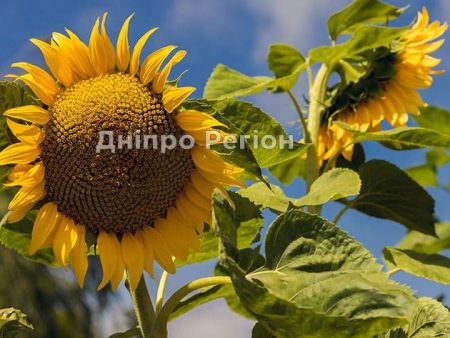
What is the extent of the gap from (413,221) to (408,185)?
0.35 ft

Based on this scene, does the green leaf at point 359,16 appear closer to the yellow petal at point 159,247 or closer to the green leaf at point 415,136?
the green leaf at point 415,136

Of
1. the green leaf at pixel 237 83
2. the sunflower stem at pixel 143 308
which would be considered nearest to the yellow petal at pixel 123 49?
the sunflower stem at pixel 143 308

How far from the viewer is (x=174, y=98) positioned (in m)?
1.19

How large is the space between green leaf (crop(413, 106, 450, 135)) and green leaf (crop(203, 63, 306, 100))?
2.37ft

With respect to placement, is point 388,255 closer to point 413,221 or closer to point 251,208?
point 413,221

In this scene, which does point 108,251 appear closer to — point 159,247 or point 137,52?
point 159,247

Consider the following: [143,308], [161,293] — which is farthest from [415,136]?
[143,308]

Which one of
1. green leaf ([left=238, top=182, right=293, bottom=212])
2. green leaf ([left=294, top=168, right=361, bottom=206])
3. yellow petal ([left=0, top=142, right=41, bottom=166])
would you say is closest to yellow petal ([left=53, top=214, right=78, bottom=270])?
yellow petal ([left=0, top=142, right=41, bottom=166])

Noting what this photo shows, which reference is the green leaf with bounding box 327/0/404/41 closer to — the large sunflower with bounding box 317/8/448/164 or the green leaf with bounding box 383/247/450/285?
the large sunflower with bounding box 317/8/448/164

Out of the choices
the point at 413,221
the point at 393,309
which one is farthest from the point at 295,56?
the point at 393,309

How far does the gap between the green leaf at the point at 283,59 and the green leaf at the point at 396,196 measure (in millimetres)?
422

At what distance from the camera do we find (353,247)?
1.07 m

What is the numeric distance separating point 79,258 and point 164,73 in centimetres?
31

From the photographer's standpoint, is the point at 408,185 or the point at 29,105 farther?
the point at 408,185
